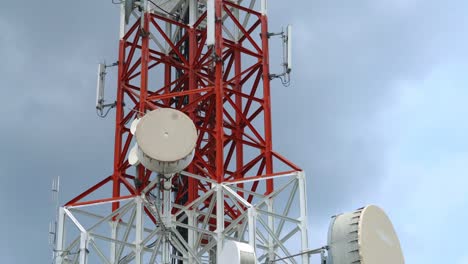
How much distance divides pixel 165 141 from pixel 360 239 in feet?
35.1

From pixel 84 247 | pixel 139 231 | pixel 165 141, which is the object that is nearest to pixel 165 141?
pixel 165 141

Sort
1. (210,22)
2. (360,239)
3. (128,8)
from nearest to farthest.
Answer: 1. (360,239)
2. (210,22)
3. (128,8)

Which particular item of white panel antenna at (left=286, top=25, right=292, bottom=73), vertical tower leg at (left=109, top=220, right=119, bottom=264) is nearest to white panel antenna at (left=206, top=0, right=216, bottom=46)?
white panel antenna at (left=286, top=25, right=292, bottom=73)

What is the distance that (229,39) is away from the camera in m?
59.9

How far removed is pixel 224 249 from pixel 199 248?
30.2 feet

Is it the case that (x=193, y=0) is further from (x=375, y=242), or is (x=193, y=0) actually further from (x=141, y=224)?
(x=375, y=242)

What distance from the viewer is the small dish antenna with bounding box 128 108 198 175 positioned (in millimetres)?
49469

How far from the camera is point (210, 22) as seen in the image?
55406 millimetres

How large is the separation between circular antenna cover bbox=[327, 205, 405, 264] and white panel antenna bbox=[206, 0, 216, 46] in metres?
13.6

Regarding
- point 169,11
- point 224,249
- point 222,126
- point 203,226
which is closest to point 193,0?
point 169,11

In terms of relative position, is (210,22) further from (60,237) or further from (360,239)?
(360,239)

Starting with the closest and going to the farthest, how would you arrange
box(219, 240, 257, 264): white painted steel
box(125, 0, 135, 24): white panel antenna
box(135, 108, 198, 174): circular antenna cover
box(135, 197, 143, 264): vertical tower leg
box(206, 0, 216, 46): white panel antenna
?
box(219, 240, 257, 264): white painted steel < box(135, 108, 198, 174): circular antenna cover < box(135, 197, 143, 264): vertical tower leg < box(206, 0, 216, 46): white panel antenna < box(125, 0, 135, 24): white panel antenna

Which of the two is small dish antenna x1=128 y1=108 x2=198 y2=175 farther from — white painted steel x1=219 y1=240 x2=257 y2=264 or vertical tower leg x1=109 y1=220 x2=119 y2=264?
vertical tower leg x1=109 y1=220 x2=119 y2=264

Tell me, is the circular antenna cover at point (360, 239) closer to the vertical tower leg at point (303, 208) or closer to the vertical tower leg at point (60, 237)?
the vertical tower leg at point (303, 208)
